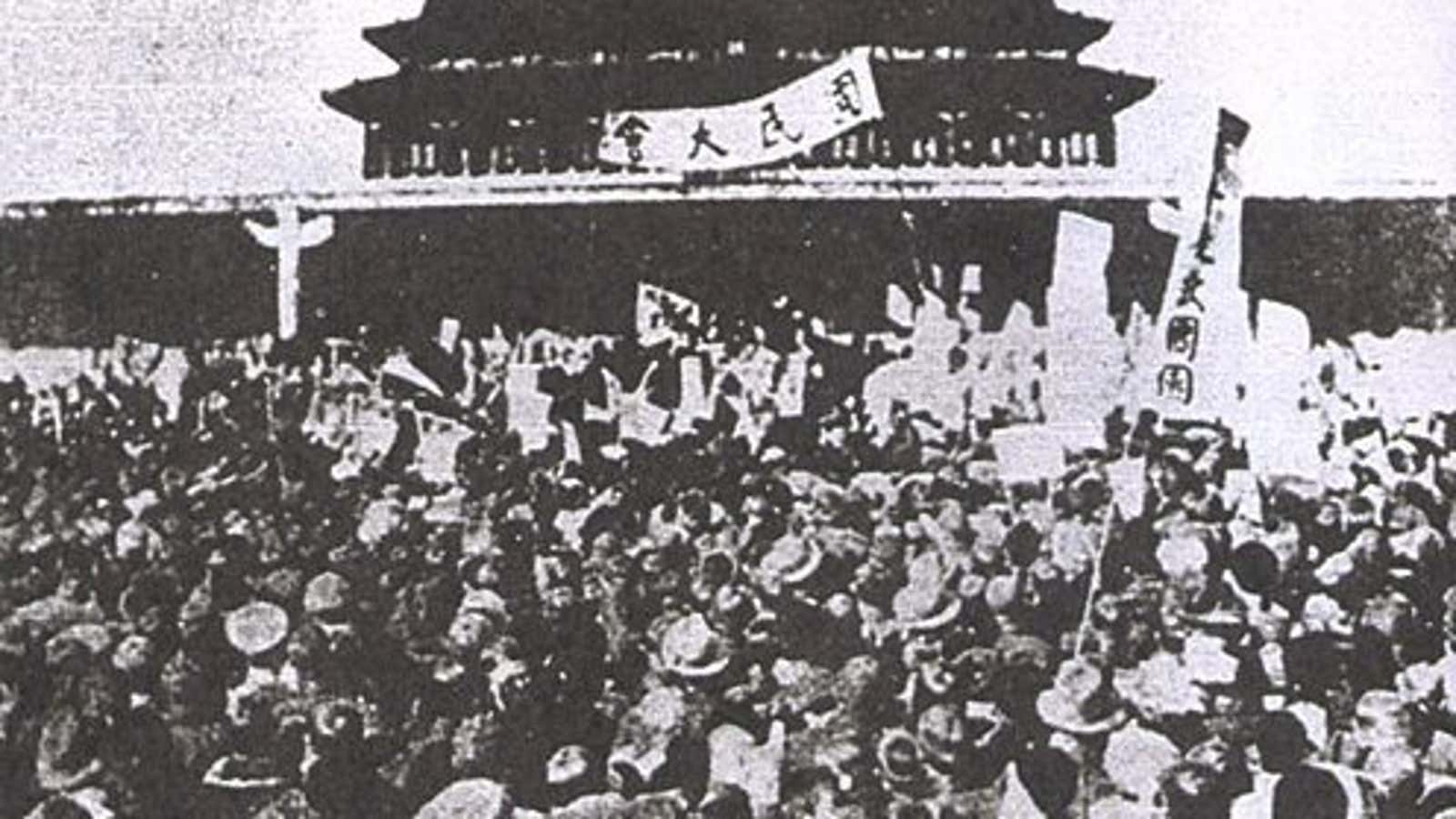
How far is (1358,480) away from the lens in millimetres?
1027

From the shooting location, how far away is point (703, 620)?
1.02m

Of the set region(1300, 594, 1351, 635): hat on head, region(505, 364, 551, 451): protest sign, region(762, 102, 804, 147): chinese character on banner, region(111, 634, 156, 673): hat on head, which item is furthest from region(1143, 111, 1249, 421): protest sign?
region(111, 634, 156, 673): hat on head

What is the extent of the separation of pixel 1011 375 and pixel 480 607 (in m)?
0.33

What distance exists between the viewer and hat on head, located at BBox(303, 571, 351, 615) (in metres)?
1.02

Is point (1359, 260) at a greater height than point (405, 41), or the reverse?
point (405, 41)

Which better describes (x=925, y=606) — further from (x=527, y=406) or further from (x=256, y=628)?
(x=256, y=628)

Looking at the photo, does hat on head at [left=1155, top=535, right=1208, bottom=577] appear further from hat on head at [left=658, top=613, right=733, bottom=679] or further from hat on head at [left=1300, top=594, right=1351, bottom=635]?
hat on head at [left=658, top=613, right=733, bottom=679]

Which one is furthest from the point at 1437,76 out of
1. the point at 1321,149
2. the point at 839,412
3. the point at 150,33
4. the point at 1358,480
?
the point at 150,33

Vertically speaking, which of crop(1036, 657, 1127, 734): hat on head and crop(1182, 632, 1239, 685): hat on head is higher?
crop(1182, 632, 1239, 685): hat on head

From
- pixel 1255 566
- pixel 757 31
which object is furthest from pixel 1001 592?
pixel 757 31

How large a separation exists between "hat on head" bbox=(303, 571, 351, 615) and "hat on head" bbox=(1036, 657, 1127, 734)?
40cm

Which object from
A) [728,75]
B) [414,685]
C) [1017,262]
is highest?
[728,75]

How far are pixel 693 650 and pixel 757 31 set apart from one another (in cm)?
36

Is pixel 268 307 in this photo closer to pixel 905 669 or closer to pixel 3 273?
pixel 3 273
